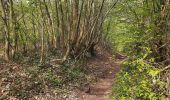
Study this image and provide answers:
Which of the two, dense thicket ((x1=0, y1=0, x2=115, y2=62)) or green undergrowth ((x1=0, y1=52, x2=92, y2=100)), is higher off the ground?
dense thicket ((x1=0, y1=0, x2=115, y2=62))

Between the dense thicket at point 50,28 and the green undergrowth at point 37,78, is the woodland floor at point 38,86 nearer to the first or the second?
the green undergrowth at point 37,78

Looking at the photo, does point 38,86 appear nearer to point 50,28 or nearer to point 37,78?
point 37,78

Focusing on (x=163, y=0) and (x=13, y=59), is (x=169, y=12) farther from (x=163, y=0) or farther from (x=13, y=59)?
(x=13, y=59)

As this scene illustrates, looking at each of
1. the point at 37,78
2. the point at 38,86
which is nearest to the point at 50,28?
the point at 37,78

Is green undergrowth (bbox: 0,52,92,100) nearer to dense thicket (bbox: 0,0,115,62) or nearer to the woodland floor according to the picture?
the woodland floor

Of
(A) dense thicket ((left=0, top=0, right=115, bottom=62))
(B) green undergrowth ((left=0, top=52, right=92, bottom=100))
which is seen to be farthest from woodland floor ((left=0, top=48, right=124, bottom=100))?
(A) dense thicket ((left=0, top=0, right=115, bottom=62))

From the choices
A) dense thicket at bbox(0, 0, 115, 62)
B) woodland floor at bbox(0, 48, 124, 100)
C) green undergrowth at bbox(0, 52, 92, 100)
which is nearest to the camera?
woodland floor at bbox(0, 48, 124, 100)

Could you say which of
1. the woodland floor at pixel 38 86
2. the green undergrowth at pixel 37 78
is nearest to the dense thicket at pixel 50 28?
the green undergrowth at pixel 37 78

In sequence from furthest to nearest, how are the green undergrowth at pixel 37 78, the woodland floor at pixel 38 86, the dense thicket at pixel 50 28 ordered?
the dense thicket at pixel 50 28 < the green undergrowth at pixel 37 78 < the woodland floor at pixel 38 86

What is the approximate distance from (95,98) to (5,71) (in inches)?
168

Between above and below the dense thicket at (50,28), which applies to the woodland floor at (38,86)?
below

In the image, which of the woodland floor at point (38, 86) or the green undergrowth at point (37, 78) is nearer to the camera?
the woodland floor at point (38, 86)

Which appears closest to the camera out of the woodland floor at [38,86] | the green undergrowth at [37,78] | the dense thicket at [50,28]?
the woodland floor at [38,86]

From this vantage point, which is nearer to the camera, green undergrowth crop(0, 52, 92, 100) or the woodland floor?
the woodland floor
